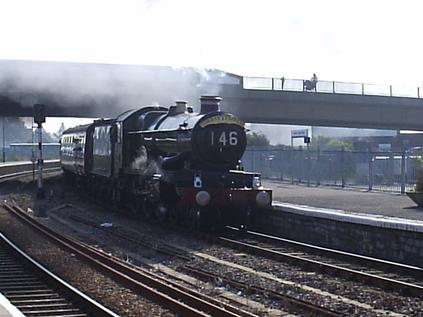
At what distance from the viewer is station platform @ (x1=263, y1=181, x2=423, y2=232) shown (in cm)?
1621

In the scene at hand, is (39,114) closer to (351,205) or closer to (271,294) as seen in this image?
(351,205)

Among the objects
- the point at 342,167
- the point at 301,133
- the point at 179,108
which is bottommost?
the point at 342,167

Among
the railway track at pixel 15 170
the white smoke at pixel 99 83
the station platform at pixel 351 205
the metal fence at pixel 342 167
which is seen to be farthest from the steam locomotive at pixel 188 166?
the railway track at pixel 15 170

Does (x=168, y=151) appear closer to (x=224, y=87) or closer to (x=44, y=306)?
(x=44, y=306)

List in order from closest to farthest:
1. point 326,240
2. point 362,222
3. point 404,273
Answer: point 404,273, point 362,222, point 326,240

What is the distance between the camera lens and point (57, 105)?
121ft

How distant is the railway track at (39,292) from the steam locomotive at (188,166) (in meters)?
5.12

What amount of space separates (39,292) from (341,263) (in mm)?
5448

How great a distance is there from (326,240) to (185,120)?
488cm

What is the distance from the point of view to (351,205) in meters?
23.9

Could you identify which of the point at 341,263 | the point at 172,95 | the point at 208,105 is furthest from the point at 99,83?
the point at 341,263

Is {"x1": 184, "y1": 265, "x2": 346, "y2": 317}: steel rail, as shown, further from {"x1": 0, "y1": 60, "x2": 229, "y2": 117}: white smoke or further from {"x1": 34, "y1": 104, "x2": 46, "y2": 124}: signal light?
{"x1": 0, "y1": 60, "x2": 229, "y2": 117}: white smoke

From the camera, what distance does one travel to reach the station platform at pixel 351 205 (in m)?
16.2

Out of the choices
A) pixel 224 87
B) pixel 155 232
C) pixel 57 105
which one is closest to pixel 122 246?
pixel 155 232
